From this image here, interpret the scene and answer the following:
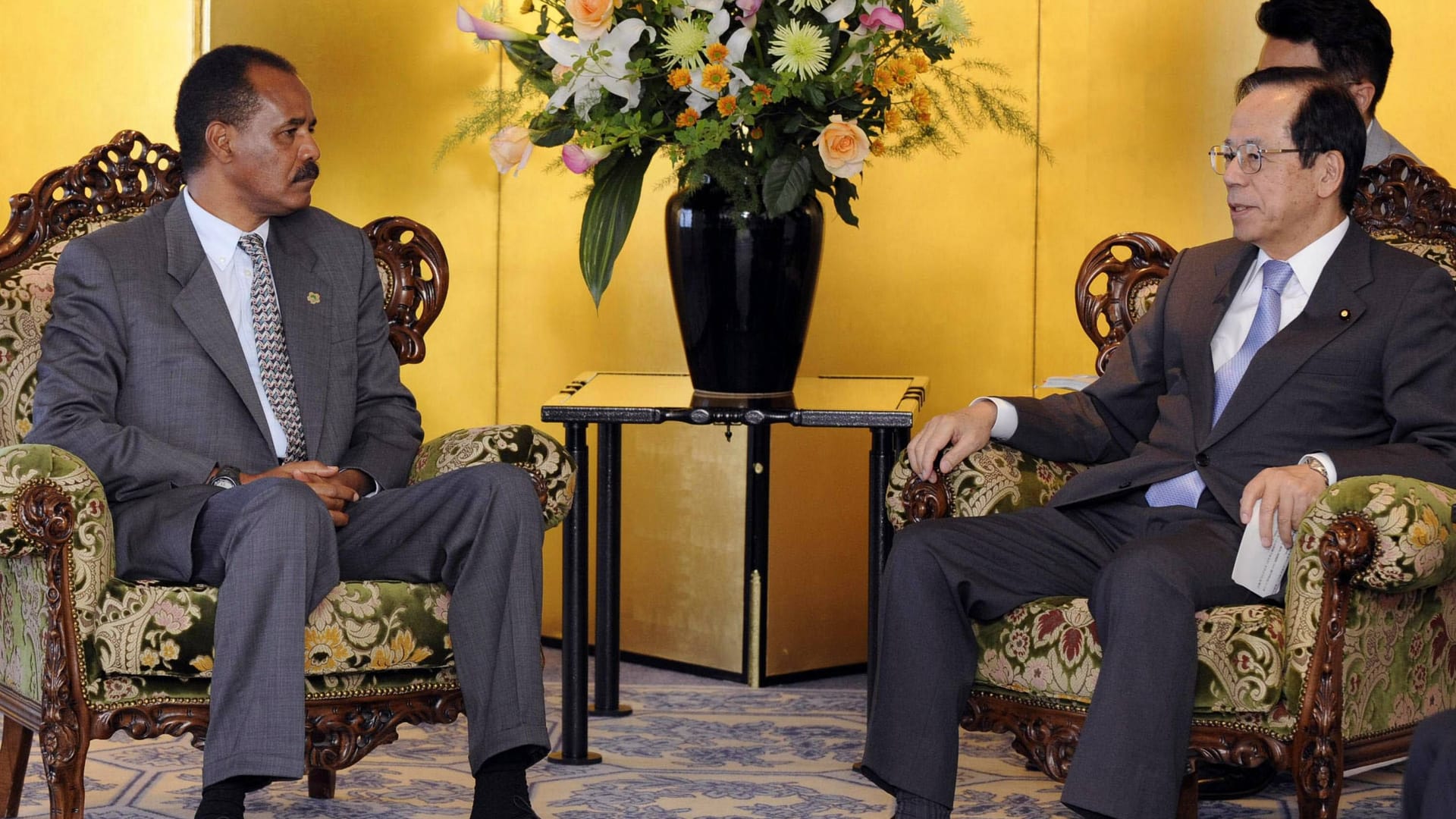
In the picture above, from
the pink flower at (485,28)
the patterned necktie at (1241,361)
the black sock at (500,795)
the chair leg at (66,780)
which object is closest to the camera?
the chair leg at (66,780)

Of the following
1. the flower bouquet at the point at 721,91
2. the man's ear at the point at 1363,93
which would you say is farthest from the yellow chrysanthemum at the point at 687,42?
the man's ear at the point at 1363,93

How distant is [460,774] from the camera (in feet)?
10.6

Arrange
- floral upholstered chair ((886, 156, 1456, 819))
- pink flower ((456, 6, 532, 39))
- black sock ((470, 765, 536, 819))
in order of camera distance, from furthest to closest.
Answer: pink flower ((456, 6, 532, 39))
black sock ((470, 765, 536, 819))
floral upholstered chair ((886, 156, 1456, 819))

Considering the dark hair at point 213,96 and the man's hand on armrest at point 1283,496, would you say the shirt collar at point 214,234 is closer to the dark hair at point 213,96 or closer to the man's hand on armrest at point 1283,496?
the dark hair at point 213,96

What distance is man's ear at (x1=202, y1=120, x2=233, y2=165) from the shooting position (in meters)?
3.00

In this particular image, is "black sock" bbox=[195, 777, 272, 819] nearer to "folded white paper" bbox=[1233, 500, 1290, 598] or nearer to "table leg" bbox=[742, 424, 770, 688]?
"folded white paper" bbox=[1233, 500, 1290, 598]

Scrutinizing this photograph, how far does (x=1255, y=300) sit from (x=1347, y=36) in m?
0.85

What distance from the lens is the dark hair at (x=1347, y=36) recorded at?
3396 mm

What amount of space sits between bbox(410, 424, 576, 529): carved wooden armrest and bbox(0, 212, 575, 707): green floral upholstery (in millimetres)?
303

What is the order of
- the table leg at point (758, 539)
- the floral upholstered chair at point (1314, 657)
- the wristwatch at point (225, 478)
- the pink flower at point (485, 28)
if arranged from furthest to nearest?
the table leg at point (758, 539) < the pink flower at point (485, 28) < the wristwatch at point (225, 478) < the floral upholstered chair at point (1314, 657)

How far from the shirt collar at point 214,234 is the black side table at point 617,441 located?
70 cm

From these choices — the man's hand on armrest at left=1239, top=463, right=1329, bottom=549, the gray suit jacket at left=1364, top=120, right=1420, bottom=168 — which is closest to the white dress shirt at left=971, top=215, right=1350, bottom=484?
the man's hand on armrest at left=1239, top=463, right=1329, bottom=549

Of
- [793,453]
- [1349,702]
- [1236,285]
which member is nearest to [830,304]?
[793,453]

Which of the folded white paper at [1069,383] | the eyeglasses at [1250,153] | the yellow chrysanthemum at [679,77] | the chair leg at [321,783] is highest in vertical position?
the yellow chrysanthemum at [679,77]
